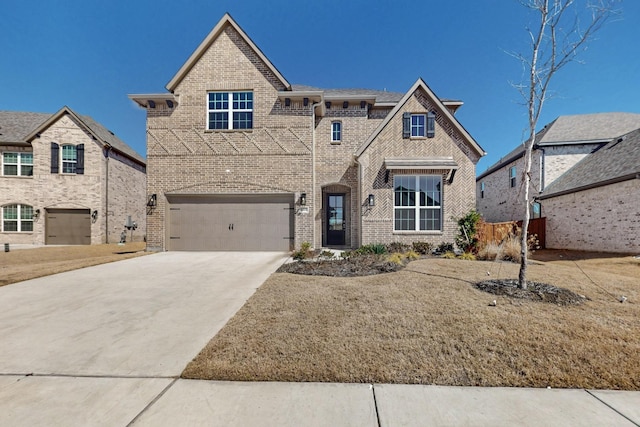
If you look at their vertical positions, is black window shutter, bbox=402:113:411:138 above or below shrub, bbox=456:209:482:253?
above

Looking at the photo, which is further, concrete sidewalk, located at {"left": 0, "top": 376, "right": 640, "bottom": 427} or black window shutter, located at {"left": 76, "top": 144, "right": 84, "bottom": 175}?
black window shutter, located at {"left": 76, "top": 144, "right": 84, "bottom": 175}

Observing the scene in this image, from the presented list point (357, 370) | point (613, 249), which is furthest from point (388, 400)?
point (613, 249)

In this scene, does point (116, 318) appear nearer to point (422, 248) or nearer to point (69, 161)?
point (422, 248)

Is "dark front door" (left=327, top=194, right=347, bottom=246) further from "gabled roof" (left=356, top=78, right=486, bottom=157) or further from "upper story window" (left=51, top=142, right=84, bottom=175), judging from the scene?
"upper story window" (left=51, top=142, right=84, bottom=175)

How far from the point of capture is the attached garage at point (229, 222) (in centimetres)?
1206

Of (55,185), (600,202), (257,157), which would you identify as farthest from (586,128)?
(55,185)

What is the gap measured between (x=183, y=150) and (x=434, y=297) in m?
11.9

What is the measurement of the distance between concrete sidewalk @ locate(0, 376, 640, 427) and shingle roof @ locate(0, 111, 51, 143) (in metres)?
22.0

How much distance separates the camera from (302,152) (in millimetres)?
12039

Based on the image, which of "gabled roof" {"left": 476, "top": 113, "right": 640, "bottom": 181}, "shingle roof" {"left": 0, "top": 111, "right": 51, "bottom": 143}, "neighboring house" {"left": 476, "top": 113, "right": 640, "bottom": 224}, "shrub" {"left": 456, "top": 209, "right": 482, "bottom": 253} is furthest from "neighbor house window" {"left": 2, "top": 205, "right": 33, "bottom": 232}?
"gabled roof" {"left": 476, "top": 113, "right": 640, "bottom": 181}

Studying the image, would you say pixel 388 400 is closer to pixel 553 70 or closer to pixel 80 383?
pixel 80 383

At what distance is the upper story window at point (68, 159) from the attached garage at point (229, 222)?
30.8ft

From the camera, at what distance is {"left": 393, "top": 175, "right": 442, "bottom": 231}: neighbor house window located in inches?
464

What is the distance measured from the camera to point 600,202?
1199 cm
